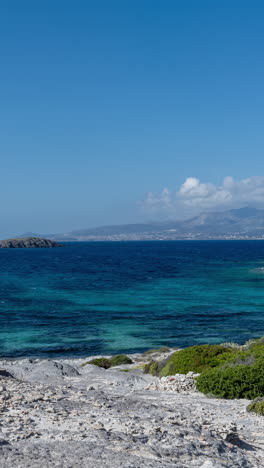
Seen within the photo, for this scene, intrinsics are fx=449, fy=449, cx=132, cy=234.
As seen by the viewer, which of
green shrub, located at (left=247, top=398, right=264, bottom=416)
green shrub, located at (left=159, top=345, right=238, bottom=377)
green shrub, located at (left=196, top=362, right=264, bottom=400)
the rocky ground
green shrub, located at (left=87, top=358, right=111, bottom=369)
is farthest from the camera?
green shrub, located at (left=87, top=358, right=111, bottom=369)

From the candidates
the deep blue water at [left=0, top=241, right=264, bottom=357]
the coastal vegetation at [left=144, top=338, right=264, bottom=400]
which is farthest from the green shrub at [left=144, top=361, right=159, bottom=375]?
the deep blue water at [left=0, top=241, right=264, bottom=357]

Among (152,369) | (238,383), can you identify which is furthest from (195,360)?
(238,383)

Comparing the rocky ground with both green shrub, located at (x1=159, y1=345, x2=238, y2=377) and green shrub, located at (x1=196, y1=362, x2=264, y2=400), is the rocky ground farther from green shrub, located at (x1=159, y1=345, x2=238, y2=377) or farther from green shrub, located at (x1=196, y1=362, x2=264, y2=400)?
green shrub, located at (x1=159, y1=345, x2=238, y2=377)

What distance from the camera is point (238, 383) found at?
55.5 feet

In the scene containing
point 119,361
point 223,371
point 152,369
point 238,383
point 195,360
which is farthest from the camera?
point 119,361

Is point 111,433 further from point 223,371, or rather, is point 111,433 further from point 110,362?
point 110,362

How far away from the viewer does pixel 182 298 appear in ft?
188

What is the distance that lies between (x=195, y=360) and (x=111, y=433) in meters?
12.4

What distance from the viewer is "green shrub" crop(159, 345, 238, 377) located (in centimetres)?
2073

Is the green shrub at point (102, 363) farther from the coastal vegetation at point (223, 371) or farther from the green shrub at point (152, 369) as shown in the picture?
the coastal vegetation at point (223, 371)

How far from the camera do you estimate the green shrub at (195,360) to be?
816 inches

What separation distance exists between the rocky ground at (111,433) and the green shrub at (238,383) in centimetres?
209

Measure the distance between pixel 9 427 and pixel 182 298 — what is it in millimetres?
49001

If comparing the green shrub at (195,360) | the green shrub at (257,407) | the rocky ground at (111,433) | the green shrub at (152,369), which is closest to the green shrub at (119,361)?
the green shrub at (152,369)
